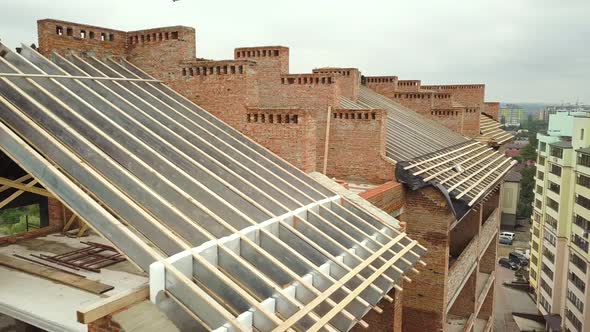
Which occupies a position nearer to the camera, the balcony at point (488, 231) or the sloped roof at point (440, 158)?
the sloped roof at point (440, 158)

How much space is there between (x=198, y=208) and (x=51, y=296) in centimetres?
256

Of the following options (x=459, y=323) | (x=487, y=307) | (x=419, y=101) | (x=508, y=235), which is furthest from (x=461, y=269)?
(x=508, y=235)

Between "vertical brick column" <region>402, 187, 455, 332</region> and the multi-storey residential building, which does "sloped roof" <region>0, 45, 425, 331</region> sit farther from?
the multi-storey residential building

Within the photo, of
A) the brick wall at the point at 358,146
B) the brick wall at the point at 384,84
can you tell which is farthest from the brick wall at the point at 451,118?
the brick wall at the point at 358,146

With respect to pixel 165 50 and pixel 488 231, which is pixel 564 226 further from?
pixel 165 50

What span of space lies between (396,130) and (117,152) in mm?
12272

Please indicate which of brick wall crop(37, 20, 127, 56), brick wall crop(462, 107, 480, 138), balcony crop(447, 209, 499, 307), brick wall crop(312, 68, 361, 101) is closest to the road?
balcony crop(447, 209, 499, 307)

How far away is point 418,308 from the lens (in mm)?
13109

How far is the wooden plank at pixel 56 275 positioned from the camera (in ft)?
22.9

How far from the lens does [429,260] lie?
12.7 meters

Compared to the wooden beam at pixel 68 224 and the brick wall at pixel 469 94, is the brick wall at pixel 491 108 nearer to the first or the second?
the brick wall at pixel 469 94

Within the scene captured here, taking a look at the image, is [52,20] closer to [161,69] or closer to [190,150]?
[161,69]

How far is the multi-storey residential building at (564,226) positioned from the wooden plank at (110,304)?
3409 cm

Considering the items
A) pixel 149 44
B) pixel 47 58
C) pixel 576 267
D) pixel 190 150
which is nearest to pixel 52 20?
pixel 47 58
